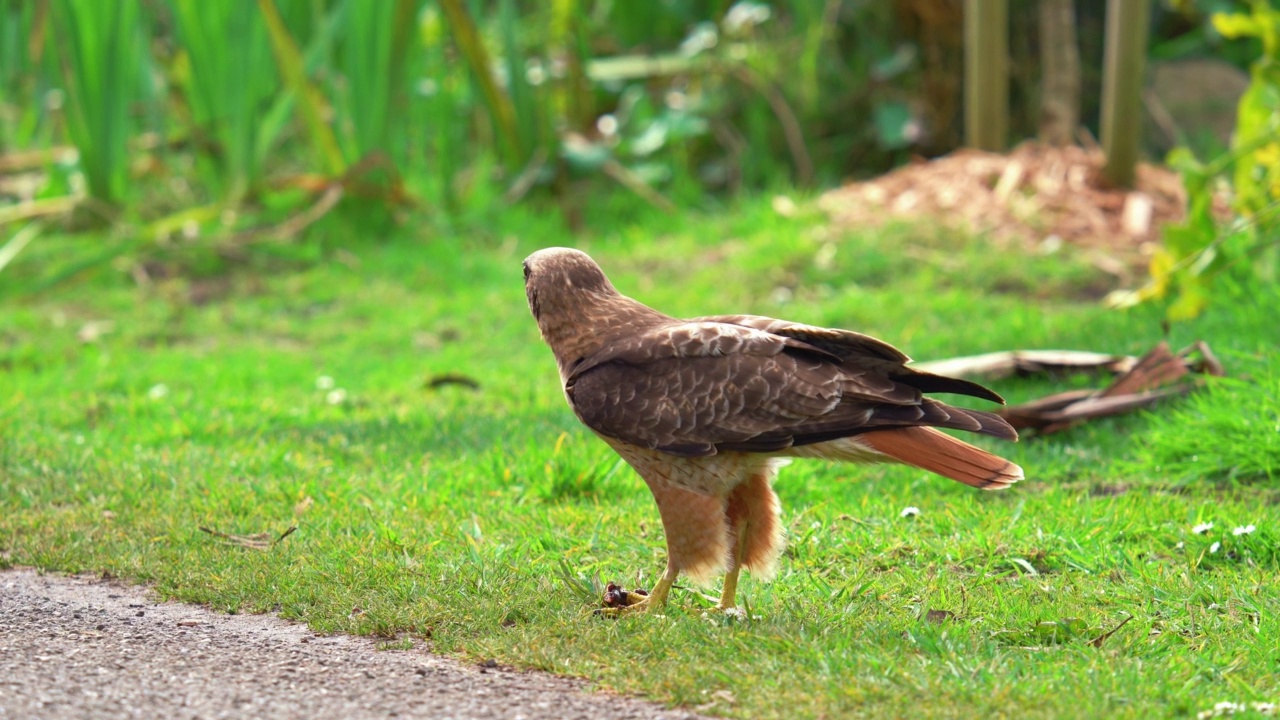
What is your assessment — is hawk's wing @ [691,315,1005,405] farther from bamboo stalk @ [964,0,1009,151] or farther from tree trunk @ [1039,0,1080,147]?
tree trunk @ [1039,0,1080,147]

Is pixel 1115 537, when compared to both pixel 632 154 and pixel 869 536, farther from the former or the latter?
pixel 632 154

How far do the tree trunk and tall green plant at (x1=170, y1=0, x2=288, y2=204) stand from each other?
17.9 ft

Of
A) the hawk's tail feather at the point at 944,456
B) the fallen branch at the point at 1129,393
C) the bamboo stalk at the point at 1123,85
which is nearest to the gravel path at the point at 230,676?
the hawk's tail feather at the point at 944,456

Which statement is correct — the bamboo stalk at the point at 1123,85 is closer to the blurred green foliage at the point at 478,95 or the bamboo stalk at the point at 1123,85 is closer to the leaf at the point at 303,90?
the blurred green foliage at the point at 478,95

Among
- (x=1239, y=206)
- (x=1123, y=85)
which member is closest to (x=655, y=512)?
(x=1239, y=206)

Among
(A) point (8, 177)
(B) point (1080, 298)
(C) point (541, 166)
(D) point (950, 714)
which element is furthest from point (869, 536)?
(A) point (8, 177)

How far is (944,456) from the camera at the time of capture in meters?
3.57

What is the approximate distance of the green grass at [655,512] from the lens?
11.0 feet

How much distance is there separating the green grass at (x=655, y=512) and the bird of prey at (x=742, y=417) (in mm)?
236

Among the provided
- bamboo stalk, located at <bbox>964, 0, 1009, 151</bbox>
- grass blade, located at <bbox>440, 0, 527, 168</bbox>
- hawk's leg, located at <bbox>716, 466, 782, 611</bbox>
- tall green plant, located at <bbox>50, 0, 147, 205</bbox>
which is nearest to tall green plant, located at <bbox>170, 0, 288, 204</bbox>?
tall green plant, located at <bbox>50, 0, 147, 205</bbox>

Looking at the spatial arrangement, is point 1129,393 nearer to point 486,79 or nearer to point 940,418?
point 940,418

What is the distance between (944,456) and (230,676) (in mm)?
1850

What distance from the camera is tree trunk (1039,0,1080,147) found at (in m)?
9.87

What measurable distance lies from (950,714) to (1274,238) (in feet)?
14.3
